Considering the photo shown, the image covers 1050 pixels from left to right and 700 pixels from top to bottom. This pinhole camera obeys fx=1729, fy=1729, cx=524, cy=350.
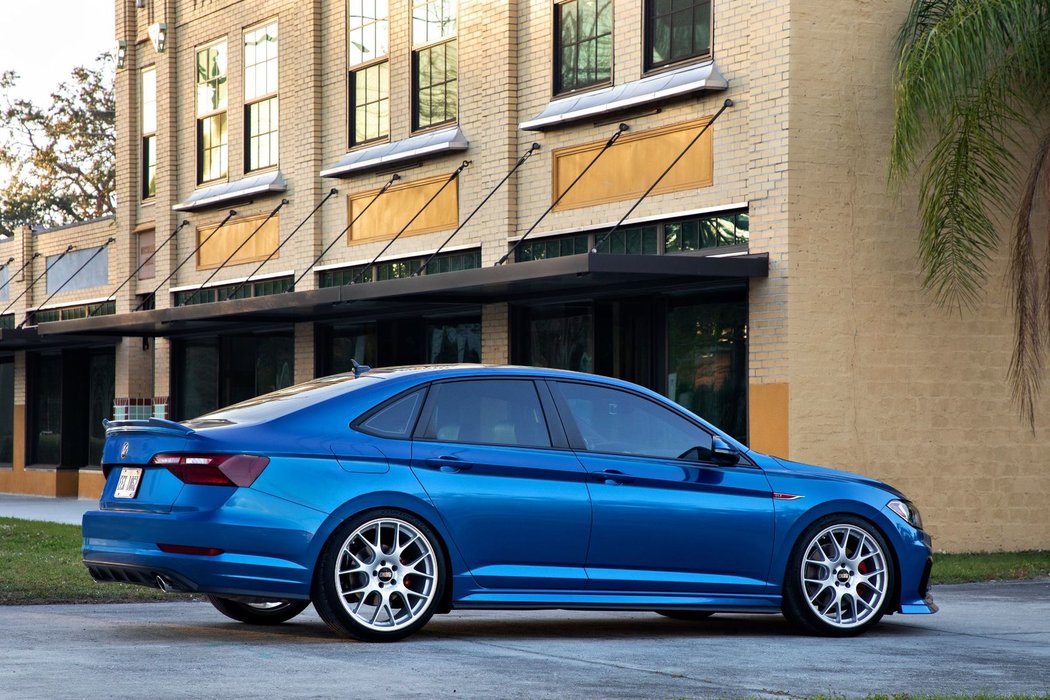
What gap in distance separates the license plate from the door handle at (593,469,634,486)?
2440mm

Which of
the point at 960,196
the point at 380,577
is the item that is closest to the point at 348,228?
the point at 960,196

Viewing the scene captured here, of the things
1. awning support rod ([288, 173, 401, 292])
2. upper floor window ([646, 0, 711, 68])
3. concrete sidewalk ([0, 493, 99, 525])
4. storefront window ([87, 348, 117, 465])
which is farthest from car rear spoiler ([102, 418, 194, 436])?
storefront window ([87, 348, 117, 465])

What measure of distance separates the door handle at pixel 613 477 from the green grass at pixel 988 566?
4.96 metres

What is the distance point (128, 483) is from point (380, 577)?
56.6 inches

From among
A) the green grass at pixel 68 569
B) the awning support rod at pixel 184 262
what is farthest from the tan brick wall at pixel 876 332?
the awning support rod at pixel 184 262

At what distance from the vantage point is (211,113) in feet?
87.8

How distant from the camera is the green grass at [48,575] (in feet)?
38.7

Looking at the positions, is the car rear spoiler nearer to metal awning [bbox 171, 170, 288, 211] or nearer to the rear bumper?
the rear bumper

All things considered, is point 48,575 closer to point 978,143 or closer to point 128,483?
point 128,483

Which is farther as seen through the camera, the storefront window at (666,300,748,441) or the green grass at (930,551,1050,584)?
the storefront window at (666,300,748,441)

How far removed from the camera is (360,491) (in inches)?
348

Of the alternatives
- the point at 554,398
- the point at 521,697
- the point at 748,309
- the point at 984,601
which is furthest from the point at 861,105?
the point at 521,697

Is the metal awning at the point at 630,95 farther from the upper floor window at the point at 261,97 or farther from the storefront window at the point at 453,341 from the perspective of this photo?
the upper floor window at the point at 261,97

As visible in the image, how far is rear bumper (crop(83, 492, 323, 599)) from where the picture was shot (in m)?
8.64
